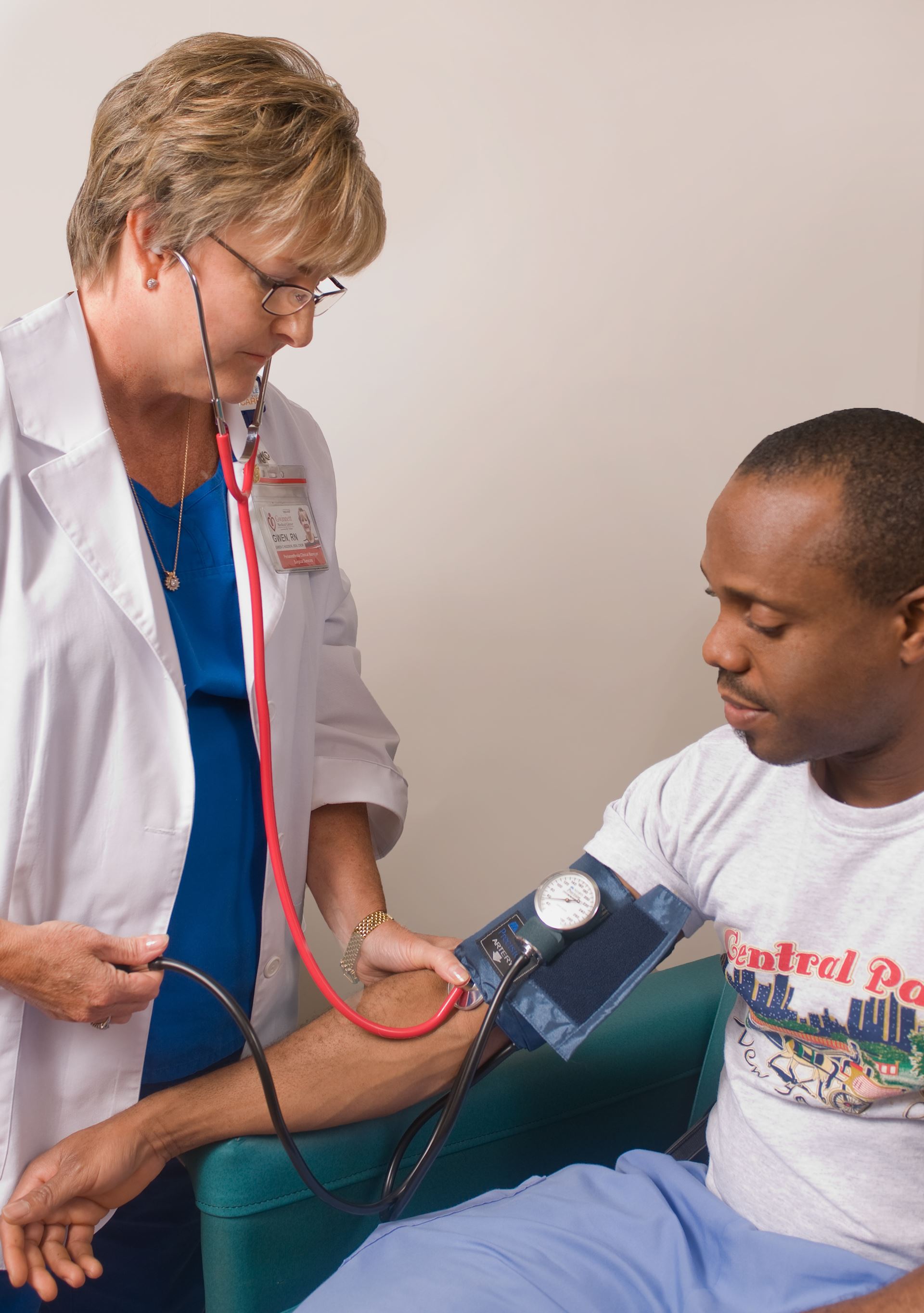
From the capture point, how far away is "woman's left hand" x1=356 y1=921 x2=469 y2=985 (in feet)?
4.20

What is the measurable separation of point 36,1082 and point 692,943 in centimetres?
142

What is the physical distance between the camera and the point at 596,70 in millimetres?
1898

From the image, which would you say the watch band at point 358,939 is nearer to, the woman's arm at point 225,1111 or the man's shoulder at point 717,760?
the woman's arm at point 225,1111

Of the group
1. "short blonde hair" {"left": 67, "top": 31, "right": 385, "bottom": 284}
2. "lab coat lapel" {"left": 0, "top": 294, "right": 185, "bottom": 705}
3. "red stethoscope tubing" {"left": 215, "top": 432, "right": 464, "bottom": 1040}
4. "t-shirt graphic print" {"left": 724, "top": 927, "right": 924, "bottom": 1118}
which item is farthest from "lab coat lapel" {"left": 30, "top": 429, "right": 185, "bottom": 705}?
"t-shirt graphic print" {"left": 724, "top": 927, "right": 924, "bottom": 1118}

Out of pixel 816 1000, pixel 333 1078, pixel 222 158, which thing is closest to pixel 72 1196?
pixel 333 1078

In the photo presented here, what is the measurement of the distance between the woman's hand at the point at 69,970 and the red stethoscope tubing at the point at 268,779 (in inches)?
7.6

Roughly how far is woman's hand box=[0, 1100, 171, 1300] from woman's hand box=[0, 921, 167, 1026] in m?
0.17

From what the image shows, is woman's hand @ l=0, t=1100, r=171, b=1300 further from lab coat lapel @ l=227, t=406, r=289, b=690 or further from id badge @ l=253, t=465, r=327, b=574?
id badge @ l=253, t=465, r=327, b=574

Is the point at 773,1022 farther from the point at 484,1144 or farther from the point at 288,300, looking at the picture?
the point at 288,300

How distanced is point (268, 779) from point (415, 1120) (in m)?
0.44

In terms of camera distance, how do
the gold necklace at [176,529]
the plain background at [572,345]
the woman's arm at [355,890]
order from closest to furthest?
1. the gold necklace at [176,529]
2. the woman's arm at [355,890]
3. the plain background at [572,345]

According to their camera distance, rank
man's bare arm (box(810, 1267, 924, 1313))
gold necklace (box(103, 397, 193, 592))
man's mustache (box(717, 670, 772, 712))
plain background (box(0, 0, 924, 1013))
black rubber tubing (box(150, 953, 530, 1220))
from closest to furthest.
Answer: man's bare arm (box(810, 1267, 924, 1313)) < man's mustache (box(717, 670, 772, 712)) < black rubber tubing (box(150, 953, 530, 1220)) < gold necklace (box(103, 397, 193, 592)) < plain background (box(0, 0, 924, 1013))

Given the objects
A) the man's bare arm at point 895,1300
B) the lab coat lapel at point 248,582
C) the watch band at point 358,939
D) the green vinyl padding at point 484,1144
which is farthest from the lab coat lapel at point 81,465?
the man's bare arm at point 895,1300

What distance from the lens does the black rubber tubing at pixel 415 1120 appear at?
1.11 meters
